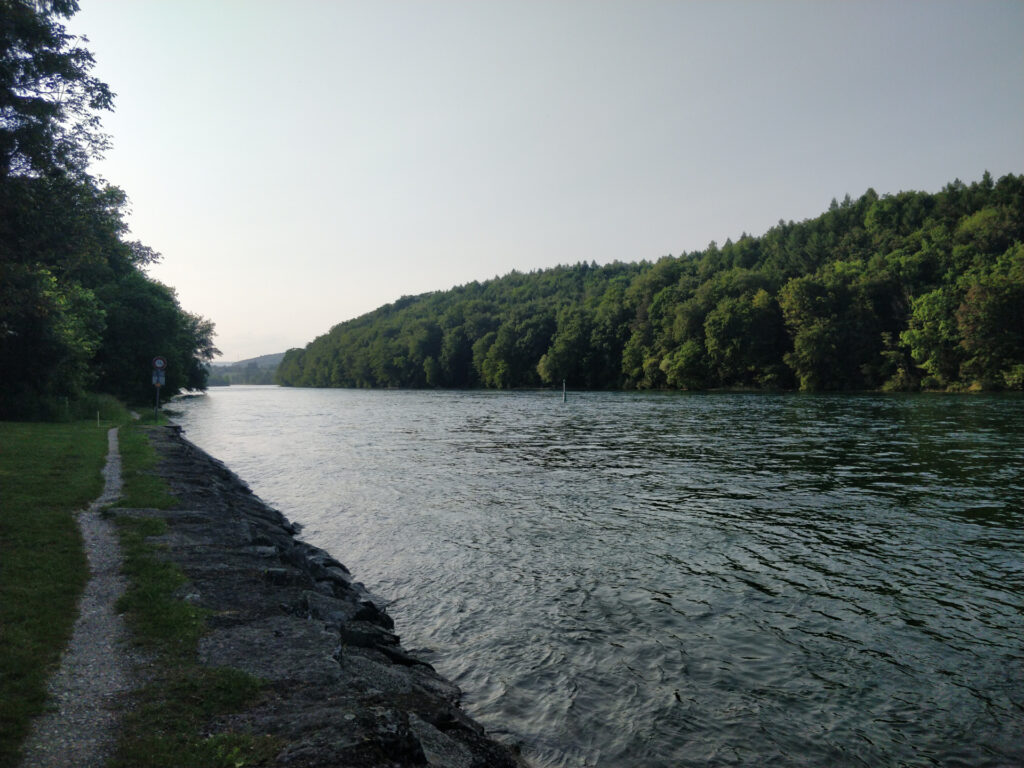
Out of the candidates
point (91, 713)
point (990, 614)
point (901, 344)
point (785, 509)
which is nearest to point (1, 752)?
point (91, 713)

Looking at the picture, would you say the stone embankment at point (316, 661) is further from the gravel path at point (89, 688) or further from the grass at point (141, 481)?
the grass at point (141, 481)

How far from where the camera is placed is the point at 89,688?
18.8 ft

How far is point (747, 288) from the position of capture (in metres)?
105

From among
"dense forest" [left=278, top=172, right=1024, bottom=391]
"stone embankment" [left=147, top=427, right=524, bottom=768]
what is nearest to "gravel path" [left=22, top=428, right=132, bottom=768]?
"stone embankment" [left=147, top=427, right=524, bottom=768]

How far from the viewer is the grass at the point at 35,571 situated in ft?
17.9

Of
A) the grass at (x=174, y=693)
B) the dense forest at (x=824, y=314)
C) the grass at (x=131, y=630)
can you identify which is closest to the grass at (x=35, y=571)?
the grass at (x=131, y=630)

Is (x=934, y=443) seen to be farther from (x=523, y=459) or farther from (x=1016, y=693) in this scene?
(x=1016, y=693)

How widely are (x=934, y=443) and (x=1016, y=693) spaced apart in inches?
961

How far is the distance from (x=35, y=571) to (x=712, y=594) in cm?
1084

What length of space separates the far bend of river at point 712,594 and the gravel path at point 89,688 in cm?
416

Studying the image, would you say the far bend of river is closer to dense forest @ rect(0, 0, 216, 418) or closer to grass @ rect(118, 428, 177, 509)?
grass @ rect(118, 428, 177, 509)

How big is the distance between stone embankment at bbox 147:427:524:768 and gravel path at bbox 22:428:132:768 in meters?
0.88

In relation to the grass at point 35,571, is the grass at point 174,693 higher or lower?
lower

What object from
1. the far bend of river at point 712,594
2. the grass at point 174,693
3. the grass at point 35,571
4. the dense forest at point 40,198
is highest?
the dense forest at point 40,198
